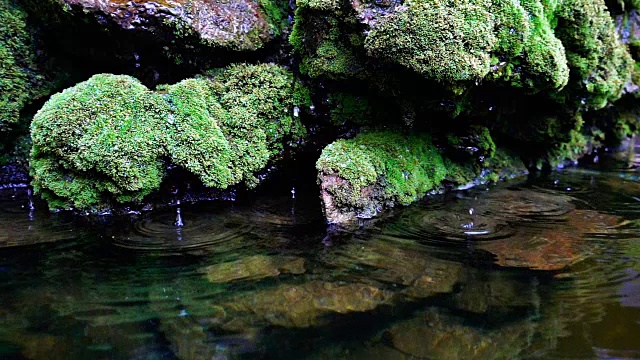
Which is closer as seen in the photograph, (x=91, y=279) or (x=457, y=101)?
(x=91, y=279)

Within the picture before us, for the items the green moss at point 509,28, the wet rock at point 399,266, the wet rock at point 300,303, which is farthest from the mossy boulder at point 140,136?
the green moss at point 509,28

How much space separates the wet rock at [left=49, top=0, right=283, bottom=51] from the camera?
6.67 m

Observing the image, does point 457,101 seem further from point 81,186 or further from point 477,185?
point 81,186

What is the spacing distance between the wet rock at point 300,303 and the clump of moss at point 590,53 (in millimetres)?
5860

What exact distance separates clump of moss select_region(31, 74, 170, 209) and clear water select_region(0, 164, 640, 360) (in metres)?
0.43

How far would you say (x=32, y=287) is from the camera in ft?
14.5

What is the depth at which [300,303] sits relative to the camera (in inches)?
162

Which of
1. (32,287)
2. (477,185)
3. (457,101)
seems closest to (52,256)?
(32,287)

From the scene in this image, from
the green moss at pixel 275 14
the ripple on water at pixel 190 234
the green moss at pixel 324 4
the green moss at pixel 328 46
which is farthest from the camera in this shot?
the green moss at pixel 275 14

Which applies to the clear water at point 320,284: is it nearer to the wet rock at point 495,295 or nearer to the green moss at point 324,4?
the wet rock at point 495,295

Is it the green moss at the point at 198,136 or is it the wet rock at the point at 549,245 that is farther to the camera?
the green moss at the point at 198,136

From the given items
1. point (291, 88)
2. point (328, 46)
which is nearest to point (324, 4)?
point (328, 46)

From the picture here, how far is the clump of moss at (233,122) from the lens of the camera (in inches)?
264

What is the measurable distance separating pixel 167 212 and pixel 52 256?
5.75 feet
